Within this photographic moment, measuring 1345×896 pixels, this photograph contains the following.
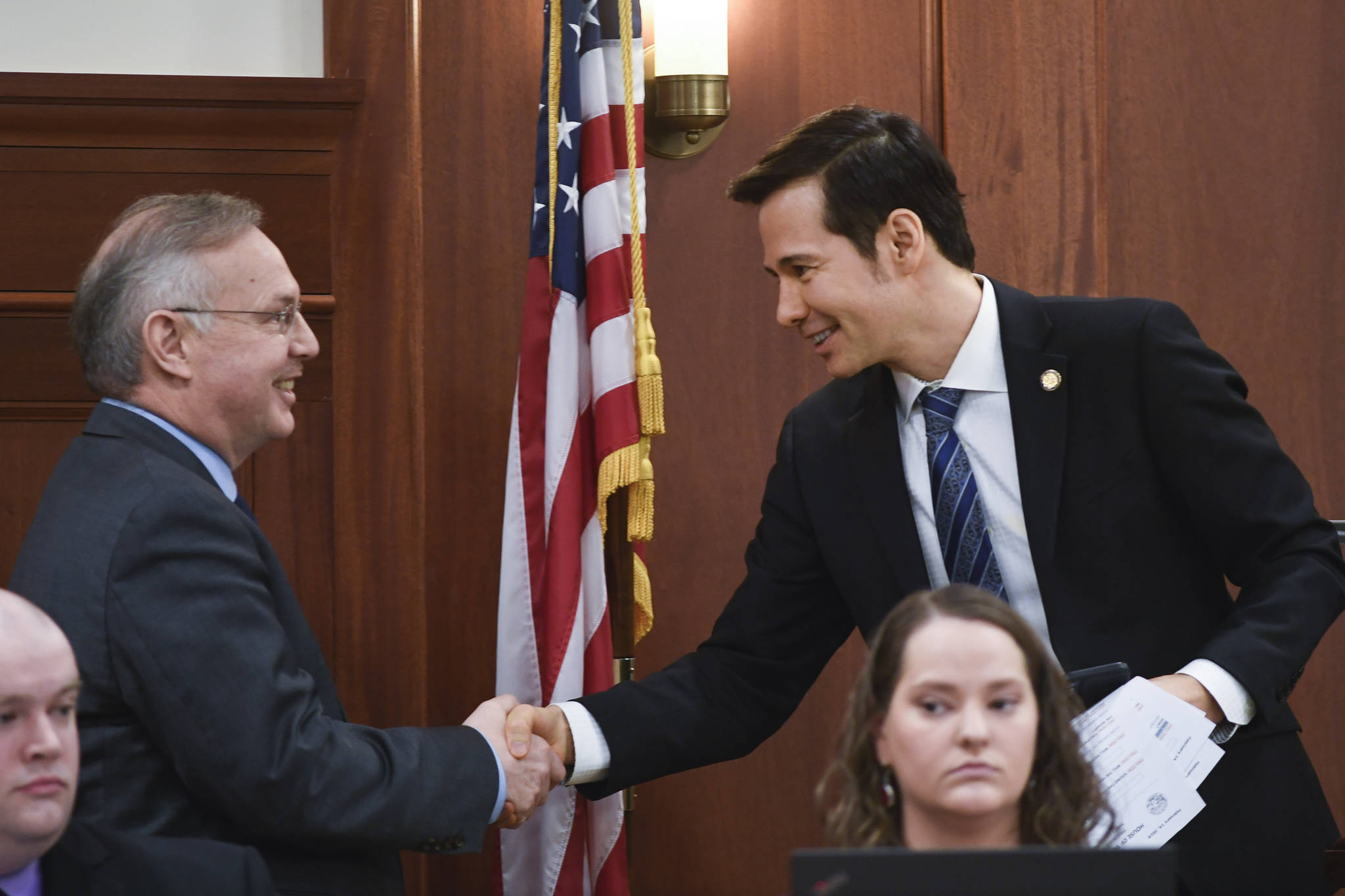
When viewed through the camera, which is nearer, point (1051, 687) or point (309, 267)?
point (1051, 687)

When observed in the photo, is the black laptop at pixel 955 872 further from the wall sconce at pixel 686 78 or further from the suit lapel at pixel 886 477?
the wall sconce at pixel 686 78

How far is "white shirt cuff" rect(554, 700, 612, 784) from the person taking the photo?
271 cm

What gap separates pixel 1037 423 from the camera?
8.38 ft

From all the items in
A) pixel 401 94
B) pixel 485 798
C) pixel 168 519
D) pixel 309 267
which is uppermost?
pixel 401 94

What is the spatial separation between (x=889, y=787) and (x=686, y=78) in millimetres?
2243

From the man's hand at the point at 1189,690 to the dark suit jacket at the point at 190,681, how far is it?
1.15 meters

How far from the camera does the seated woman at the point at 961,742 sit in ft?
5.33

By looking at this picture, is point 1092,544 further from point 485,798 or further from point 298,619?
point 298,619

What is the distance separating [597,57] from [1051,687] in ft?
6.63

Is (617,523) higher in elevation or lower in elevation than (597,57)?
lower

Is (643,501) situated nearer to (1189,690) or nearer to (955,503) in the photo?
(955,503)

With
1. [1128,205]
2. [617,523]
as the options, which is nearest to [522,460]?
[617,523]

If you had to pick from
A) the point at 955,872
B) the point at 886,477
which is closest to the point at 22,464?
the point at 886,477

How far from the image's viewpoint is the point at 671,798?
12.2 ft
